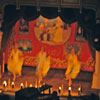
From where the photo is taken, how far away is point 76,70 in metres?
11.4

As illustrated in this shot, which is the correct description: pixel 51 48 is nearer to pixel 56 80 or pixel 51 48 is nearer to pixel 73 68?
pixel 56 80

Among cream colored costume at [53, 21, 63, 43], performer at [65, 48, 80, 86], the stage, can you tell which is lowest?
the stage

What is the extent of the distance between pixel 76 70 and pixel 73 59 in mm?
829

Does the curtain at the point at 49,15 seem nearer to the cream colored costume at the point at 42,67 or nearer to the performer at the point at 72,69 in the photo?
the performer at the point at 72,69

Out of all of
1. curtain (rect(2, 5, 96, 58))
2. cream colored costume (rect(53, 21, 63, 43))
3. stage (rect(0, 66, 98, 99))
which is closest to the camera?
curtain (rect(2, 5, 96, 58))

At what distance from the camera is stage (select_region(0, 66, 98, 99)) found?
10.6 meters

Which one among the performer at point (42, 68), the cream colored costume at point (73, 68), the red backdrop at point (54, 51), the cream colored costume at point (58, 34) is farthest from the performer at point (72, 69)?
the cream colored costume at point (58, 34)

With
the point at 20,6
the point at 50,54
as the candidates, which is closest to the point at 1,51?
the point at 20,6

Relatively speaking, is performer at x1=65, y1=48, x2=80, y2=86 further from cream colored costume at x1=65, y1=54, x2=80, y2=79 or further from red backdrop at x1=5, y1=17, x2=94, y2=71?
red backdrop at x1=5, y1=17, x2=94, y2=71

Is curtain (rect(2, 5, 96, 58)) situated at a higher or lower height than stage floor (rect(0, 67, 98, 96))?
higher

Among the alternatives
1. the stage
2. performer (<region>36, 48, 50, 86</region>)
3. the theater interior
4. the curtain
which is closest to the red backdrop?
the theater interior

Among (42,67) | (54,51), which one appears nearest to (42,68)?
(42,67)

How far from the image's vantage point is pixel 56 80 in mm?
11945

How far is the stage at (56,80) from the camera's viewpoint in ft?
34.9
